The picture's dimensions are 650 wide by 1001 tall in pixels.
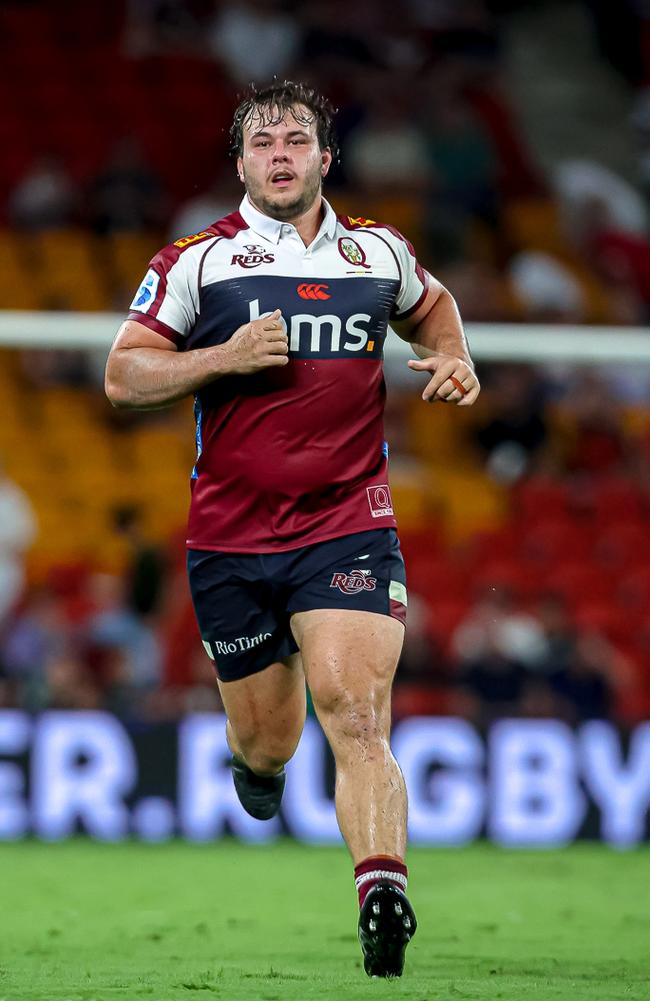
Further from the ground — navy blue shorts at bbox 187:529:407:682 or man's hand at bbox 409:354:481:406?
man's hand at bbox 409:354:481:406

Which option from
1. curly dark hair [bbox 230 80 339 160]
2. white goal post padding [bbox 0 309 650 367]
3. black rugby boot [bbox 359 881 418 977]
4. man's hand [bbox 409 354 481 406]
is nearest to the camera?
black rugby boot [bbox 359 881 418 977]

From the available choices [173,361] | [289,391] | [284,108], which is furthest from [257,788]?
[284,108]

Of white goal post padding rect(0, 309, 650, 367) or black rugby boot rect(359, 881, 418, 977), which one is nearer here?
black rugby boot rect(359, 881, 418, 977)

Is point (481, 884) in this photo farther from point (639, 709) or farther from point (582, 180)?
point (582, 180)

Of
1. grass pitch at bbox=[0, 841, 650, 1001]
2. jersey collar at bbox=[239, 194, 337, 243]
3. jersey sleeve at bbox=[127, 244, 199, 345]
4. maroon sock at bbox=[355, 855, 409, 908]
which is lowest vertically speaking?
grass pitch at bbox=[0, 841, 650, 1001]

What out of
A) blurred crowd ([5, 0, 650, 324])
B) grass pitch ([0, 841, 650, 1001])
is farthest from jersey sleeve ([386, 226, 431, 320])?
blurred crowd ([5, 0, 650, 324])

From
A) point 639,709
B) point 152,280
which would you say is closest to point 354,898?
point 152,280

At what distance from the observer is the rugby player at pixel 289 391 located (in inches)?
226

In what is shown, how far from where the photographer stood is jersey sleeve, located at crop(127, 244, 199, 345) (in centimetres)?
592

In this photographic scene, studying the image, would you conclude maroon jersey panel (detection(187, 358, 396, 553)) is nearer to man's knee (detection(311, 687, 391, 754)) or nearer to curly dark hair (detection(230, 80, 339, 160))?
man's knee (detection(311, 687, 391, 754))

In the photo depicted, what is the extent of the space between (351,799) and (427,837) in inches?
233

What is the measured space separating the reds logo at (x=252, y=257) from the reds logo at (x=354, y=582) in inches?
42.1

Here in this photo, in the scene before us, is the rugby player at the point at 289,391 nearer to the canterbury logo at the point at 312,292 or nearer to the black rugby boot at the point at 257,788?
the canterbury logo at the point at 312,292

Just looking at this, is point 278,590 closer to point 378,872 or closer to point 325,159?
point 378,872
